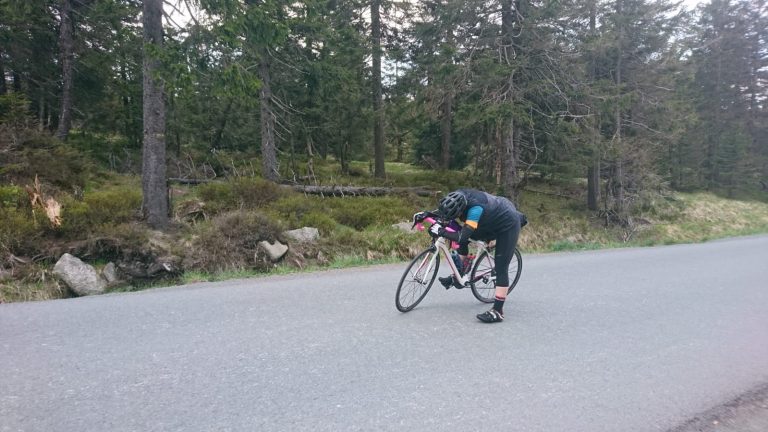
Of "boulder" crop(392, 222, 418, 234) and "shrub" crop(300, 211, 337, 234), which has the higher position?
"shrub" crop(300, 211, 337, 234)

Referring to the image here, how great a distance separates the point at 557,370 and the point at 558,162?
54.3 feet

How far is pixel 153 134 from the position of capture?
10375 millimetres

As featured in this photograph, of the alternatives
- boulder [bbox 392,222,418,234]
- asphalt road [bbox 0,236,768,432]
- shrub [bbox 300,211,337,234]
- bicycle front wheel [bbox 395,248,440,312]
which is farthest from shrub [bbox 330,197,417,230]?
bicycle front wheel [bbox 395,248,440,312]

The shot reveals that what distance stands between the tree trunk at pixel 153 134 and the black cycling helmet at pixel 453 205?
25.4 ft

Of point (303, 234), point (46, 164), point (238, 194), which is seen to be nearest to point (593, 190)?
point (303, 234)

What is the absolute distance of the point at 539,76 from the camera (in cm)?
1716

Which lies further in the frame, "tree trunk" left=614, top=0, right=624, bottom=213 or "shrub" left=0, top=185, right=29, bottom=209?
"tree trunk" left=614, top=0, right=624, bottom=213

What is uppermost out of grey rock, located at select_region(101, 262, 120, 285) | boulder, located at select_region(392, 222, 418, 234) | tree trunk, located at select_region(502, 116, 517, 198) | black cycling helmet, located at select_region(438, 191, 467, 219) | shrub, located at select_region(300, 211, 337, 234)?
tree trunk, located at select_region(502, 116, 517, 198)

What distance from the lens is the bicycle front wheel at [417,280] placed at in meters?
5.65

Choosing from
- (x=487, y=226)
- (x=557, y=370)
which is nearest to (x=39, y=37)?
(x=487, y=226)

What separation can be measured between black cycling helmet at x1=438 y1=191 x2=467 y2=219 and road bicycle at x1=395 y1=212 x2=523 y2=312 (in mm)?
180

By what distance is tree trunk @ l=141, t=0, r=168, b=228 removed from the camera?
10.2 meters

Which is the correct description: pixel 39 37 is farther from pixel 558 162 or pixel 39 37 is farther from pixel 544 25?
pixel 558 162

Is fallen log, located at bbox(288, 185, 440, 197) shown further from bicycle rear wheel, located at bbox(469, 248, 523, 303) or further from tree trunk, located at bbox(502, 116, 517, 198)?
bicycle rear wheel, located at bbox(469, 248, 523, 303)
